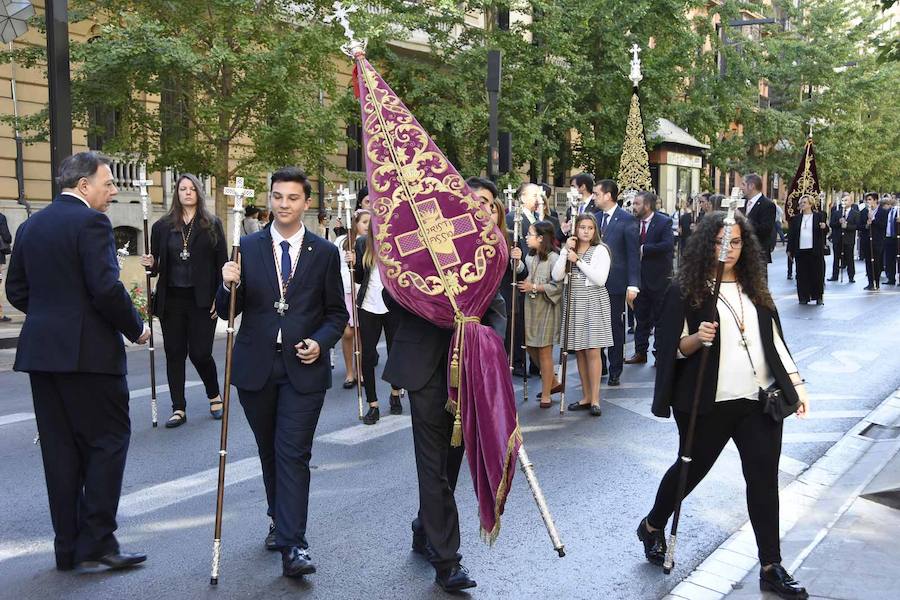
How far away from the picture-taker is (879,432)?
854cm

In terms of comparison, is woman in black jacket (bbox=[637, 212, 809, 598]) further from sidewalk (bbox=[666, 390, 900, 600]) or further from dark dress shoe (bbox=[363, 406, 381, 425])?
dark dress shoe (bbox=[363, 406, 381, 425])

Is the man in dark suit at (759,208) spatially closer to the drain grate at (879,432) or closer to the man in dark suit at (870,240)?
the drain grate at (879,432)

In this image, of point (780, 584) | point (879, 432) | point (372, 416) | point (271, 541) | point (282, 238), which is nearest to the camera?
point (780, 584)

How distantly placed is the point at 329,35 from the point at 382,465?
10490 millimetres

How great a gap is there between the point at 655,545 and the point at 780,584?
0.71 m

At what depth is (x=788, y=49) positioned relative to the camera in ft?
141

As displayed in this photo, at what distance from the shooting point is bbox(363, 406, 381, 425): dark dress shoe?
28.3ft

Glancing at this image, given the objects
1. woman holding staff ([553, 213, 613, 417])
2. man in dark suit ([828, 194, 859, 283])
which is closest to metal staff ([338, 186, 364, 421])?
woman holding staff ([553, 213, 613, 417])

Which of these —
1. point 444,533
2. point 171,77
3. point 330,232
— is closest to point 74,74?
point 171,77

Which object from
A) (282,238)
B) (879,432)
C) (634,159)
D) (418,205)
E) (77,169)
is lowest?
(879,432)

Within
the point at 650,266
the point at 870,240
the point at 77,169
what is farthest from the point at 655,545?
the point at 870,240

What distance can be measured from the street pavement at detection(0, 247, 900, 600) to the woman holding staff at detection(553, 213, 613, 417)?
1.15 ft

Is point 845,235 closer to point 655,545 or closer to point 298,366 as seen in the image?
point 655,545

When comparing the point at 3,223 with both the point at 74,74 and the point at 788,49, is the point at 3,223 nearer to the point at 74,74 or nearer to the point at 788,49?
the point at 74,74
